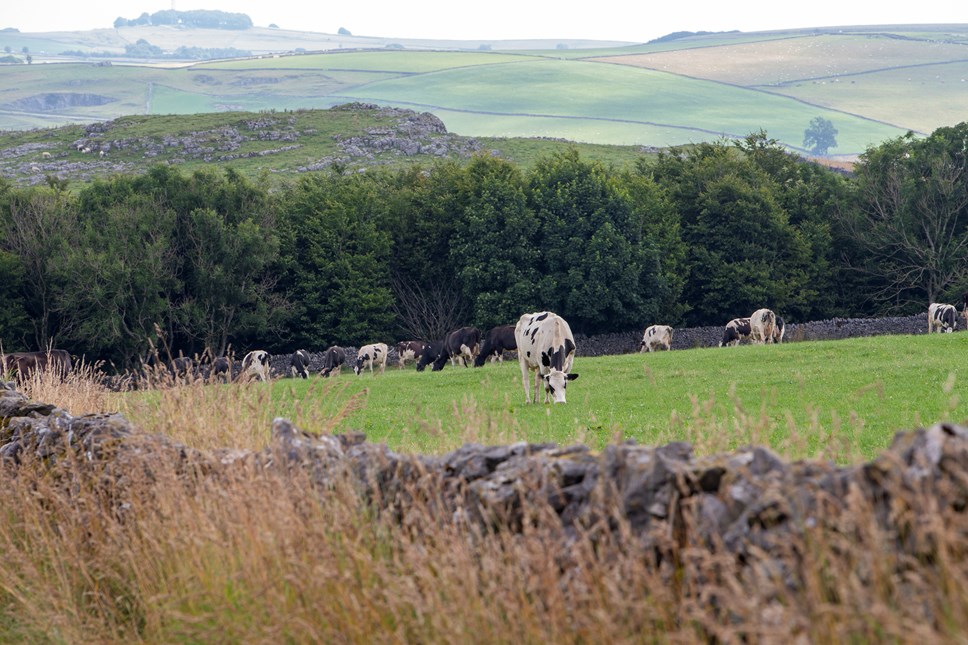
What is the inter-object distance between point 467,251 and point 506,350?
1012 inches

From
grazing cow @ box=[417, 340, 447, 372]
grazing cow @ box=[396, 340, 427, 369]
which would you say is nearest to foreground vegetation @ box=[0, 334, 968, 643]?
grazing cow @ box=[417, 340, 447, 372]

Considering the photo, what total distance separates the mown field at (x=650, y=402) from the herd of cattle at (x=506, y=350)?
1.06 metres

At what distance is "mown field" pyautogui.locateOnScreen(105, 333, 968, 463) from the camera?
11750 mm

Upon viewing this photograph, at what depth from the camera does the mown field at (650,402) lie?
38.5 ft

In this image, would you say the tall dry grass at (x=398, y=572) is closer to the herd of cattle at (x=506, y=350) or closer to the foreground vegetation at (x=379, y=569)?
the foreground vegetation at (x=379, y=569)

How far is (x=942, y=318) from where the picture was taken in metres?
53.8

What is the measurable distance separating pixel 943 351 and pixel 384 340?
44769mm

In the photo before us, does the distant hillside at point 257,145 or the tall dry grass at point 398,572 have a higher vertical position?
the tall dry grass at point 398,572

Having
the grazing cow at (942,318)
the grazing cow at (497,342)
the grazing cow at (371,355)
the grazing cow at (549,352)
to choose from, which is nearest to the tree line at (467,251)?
the grazing cow at (371,355)

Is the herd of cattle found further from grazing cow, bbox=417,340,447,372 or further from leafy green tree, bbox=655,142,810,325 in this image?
leafy green tree, bbox=655,142,810,325

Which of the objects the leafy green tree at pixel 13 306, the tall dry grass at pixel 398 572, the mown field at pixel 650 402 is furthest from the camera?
the leafy green tree at pixel 13 306

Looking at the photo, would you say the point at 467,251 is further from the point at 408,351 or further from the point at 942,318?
the point at 942,318

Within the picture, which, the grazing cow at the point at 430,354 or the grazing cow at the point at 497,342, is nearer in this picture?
the grazing cow at the point at 497,342

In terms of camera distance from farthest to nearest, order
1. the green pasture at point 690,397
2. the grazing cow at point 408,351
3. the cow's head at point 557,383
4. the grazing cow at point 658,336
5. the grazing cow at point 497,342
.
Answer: the grazing cow at point 408,351 → the grazing cow at point 658,336 → the grazing cow at point 497,342 → the cow's head at point 557,383 → the green pasture at point 690,397
